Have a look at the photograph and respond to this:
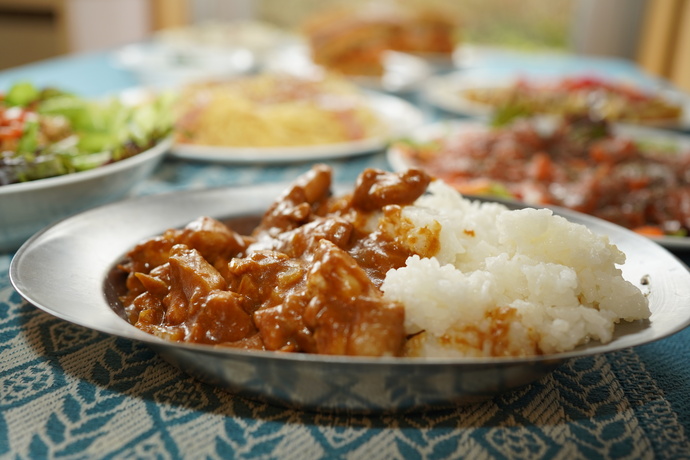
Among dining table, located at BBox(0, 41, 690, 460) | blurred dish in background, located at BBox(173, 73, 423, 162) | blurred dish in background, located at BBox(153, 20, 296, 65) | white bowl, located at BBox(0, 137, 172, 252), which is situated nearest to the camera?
dining table, located at BBox(0, 41, 690, 460)

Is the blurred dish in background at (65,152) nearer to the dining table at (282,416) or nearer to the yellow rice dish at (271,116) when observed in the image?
the yellow rice dish at (271,116)

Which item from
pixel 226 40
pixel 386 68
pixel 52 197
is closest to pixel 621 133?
pixel 386 68

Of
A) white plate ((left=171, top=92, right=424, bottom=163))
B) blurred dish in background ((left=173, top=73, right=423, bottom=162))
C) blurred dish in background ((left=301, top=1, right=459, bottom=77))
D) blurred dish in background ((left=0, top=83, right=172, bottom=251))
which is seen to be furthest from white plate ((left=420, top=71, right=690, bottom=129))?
blurred dish in background ((left=0, top=83, right=172, bottom=251))

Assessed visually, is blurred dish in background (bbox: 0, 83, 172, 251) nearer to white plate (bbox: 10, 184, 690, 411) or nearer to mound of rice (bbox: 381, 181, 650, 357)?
white plate (bbox: 10, 184, 690, 411)

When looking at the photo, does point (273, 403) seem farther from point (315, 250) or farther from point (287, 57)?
point (287, 57)

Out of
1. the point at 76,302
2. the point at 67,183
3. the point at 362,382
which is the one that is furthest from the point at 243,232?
the point at 362,382

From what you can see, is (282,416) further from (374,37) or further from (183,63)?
(374,37)

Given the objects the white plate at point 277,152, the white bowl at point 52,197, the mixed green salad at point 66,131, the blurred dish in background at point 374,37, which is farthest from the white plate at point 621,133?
the blurred dish in background at point 374,37
